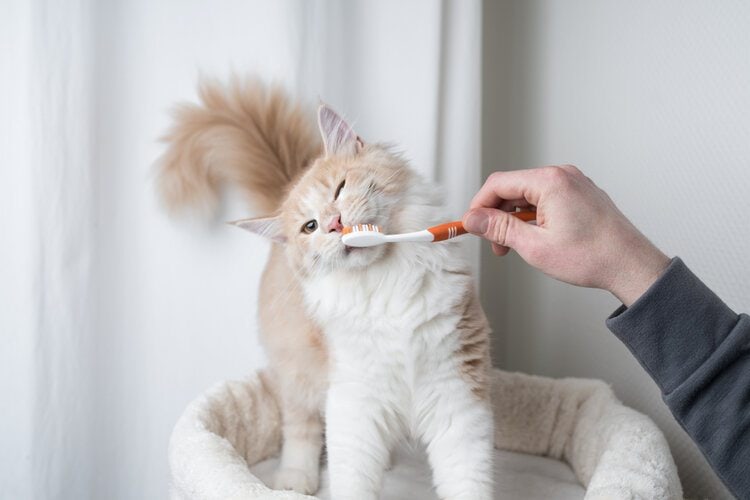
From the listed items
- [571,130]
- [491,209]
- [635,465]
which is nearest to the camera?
[491,209]

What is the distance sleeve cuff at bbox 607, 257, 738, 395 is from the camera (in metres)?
0.86

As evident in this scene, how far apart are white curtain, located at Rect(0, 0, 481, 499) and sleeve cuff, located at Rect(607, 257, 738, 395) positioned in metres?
0.50

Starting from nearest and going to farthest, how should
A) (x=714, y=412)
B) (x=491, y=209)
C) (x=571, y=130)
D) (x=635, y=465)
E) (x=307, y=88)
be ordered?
(x=714, y=412) → (x=491, y=209) → (x=635, y=465) → (x=307, y=88) → (x=571, y=130)

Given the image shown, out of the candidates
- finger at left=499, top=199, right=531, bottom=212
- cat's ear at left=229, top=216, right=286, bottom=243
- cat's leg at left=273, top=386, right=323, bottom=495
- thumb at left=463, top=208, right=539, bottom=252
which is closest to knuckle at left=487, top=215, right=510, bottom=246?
thumb at left=463, top=208, right=539, bottom=252

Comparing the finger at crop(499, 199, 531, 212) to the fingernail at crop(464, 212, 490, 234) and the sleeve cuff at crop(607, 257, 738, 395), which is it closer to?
the fingernail at crop(464, 212, 490, 234)

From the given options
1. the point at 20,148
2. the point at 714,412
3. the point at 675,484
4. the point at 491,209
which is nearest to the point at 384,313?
the point at 491,209

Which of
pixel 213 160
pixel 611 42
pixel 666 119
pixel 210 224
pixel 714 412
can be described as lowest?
pixel 714 412

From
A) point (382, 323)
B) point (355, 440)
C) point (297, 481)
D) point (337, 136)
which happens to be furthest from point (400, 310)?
point (297, 481)

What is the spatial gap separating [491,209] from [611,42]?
97 cm

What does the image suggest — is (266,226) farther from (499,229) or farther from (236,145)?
(499,229)

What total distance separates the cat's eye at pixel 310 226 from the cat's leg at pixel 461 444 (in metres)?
0.39

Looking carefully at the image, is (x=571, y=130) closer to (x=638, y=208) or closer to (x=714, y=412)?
(x=638, y=208)

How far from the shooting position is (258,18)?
159cm

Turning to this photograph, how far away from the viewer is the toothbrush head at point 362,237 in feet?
3.37
